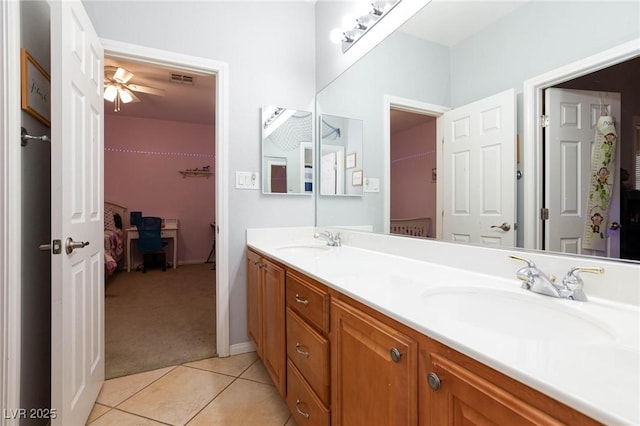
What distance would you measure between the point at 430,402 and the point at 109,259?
4.00m

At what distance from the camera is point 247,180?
2.14 metres

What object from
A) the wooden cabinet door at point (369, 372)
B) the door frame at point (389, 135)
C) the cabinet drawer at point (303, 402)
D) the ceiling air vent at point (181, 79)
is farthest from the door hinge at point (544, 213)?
the ceiling air vent at point (181, 79)

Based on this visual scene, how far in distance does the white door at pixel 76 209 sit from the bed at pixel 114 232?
276cm

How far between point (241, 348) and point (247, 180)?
1193 millimetres

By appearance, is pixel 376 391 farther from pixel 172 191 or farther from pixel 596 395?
pixel 172 191

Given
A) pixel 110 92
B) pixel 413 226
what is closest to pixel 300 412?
pixel 413 226

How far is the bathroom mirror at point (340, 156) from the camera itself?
6.45ft

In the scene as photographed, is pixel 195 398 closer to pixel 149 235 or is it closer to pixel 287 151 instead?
pixel 287 151

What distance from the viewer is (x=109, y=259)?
3.54 m


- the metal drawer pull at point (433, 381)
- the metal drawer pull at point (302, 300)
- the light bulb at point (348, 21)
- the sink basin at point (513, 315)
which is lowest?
the metal drawer pull at point (302, 300)

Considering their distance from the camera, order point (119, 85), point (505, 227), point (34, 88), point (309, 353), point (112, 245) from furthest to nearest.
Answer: point (112, 245) < point (119, 85) < point (34, 88) < point (309, 353) < point (505, 227)

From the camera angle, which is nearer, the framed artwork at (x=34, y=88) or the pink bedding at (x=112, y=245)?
the framed artwork at (x=34, y=88)

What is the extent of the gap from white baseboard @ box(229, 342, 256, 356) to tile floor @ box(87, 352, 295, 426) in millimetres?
118

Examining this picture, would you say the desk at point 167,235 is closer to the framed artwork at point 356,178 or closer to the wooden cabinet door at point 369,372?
the framed artwork at point 356,178
